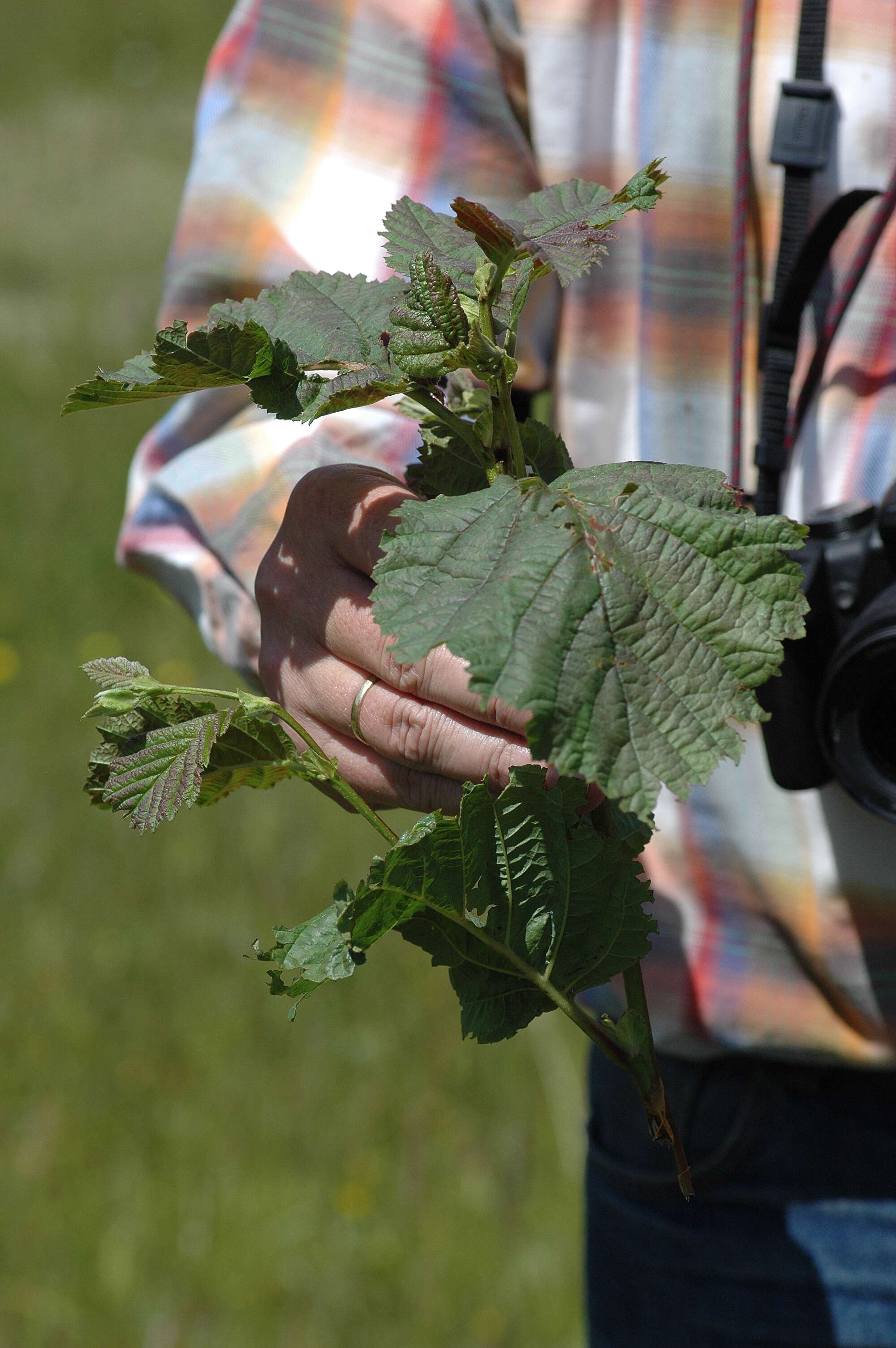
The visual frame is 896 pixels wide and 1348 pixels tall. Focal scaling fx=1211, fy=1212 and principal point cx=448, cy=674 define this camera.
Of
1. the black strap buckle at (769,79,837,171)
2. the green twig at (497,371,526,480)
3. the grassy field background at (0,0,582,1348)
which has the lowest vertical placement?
the grassy field background at (0,0,582,1348)

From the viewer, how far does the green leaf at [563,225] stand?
451 mm

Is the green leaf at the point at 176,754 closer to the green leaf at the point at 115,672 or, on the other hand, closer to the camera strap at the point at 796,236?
the green leaf at the point at 115,672

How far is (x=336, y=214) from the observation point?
0.96m

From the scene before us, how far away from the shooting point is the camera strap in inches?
33.8

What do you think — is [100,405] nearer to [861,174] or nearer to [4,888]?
[861,174]

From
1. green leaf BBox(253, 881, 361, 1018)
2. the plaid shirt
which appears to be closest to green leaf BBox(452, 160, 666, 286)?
green leaf BBox(253, 881, 361, 1018)

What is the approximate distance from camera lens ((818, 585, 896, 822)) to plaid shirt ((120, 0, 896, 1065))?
Result: 0.17m

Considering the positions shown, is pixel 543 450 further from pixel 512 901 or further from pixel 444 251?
pixel 512 901

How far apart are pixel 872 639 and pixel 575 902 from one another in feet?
1.10

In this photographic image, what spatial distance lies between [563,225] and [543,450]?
93 mm

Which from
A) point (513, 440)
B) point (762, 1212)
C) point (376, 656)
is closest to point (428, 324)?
point (513, 440)

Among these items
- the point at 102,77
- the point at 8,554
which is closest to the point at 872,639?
the point at 8,554

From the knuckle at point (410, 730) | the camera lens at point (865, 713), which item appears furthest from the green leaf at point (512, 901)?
the camera lens at point (865, 713)

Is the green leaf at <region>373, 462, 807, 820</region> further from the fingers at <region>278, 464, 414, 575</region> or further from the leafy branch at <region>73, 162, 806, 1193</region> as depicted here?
the fingers at <region>278, 464, 414, 575</region>
